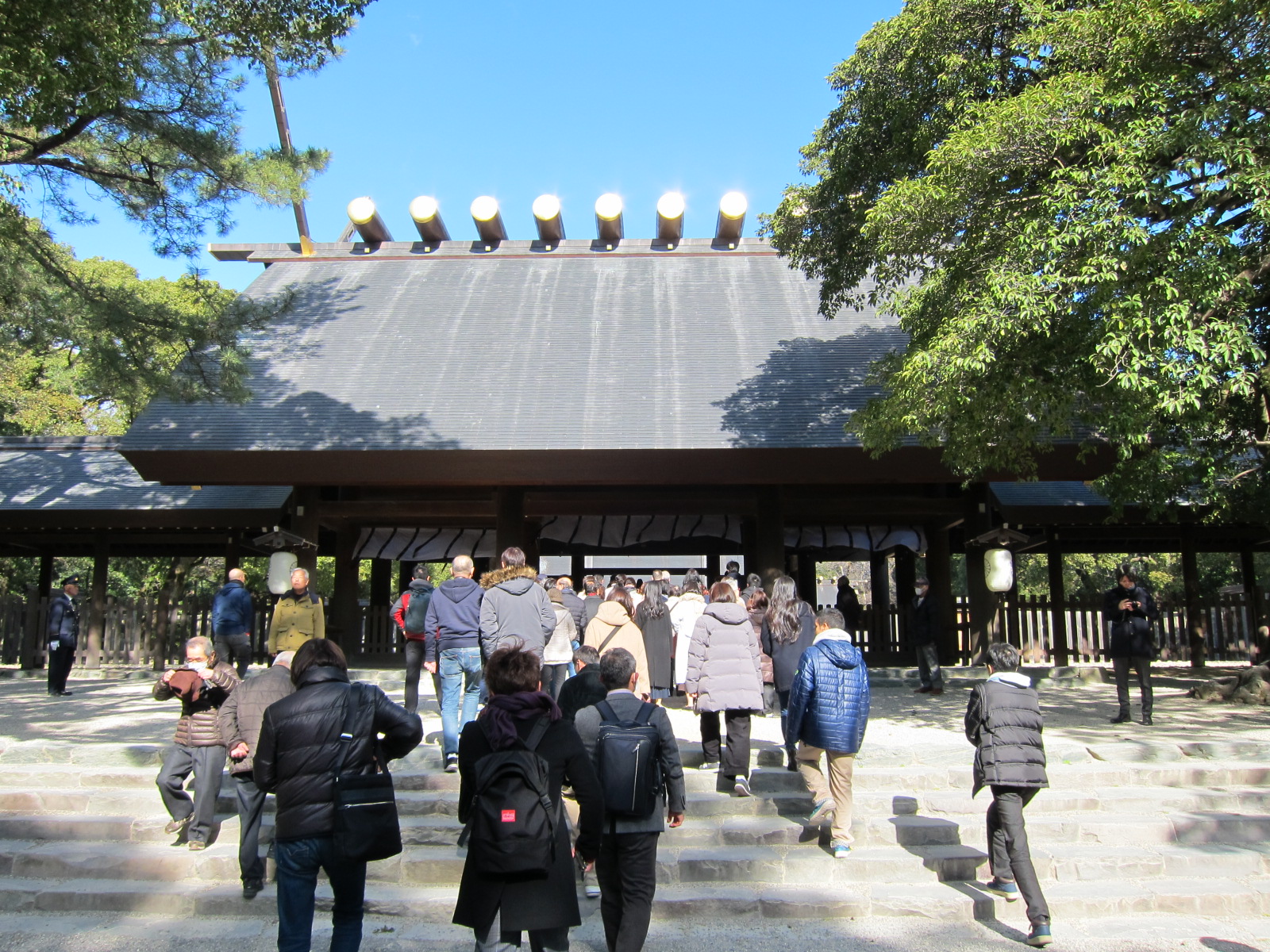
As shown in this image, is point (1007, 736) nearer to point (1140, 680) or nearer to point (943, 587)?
point (1140, 680)

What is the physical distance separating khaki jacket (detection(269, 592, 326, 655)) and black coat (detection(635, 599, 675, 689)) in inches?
110

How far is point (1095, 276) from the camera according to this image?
682 cm

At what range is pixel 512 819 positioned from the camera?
10.8 feet

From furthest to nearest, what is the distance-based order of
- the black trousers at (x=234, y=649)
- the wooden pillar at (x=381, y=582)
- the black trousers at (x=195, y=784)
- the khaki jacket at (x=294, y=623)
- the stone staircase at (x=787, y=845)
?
the wooden pillar at (x=381, y=582)
the black trousers at (x=234, y=649)
the khaki jacket at (x=294, y=623)
the black trousers at (x=195, y=784)
the stone staircase at (x=787, y=845)

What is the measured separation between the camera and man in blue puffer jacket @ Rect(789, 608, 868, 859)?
5266 mm

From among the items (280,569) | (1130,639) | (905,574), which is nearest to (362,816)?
(1130,639)

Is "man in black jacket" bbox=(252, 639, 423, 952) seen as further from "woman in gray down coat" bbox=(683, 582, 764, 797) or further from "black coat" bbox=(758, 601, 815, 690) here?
"black coat" bbox=(758, 601, 815, 690)

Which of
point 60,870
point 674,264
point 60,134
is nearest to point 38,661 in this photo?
point 60,134

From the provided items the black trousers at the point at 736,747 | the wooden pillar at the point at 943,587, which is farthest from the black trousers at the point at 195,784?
the wooden pillar at the point at 943,587

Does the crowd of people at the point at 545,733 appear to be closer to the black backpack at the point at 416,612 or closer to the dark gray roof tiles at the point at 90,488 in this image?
the black backpack at the point at 416,612

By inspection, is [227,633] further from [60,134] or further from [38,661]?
[38,661]

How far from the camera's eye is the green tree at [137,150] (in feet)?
22.9

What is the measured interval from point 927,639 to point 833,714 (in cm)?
620

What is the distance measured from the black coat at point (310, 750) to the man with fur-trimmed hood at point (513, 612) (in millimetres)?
2301
